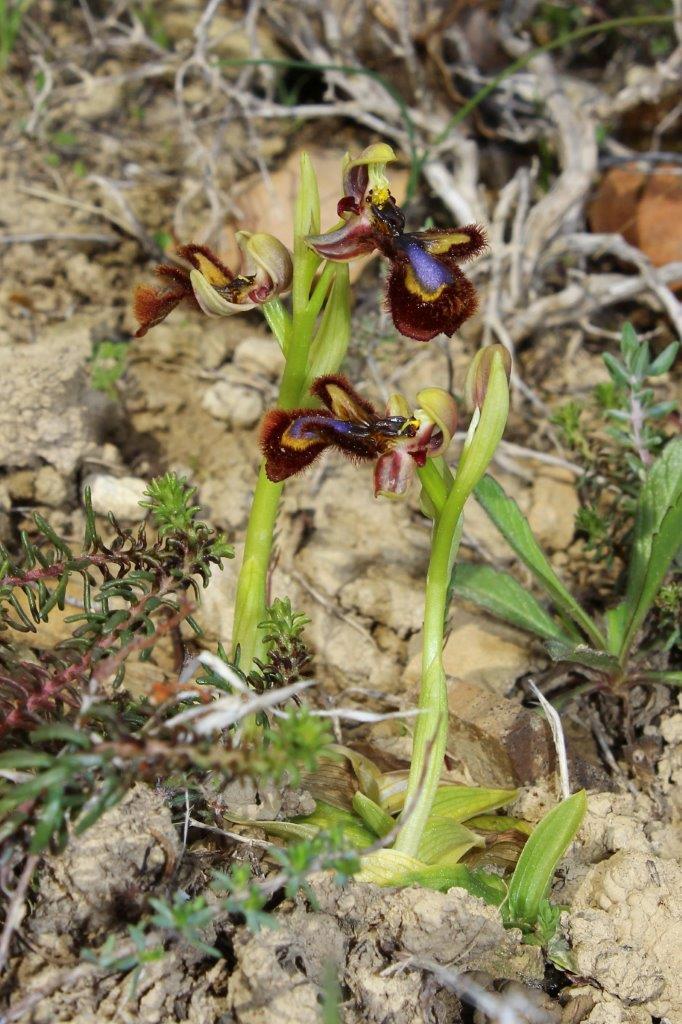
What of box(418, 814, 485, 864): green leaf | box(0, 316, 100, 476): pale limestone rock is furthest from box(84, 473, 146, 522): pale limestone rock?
box(418, 814, 485, 864): green leaf

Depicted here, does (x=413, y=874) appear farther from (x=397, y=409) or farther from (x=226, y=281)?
(x=226, y=281)

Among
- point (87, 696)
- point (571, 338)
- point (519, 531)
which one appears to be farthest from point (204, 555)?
point (571, 338)

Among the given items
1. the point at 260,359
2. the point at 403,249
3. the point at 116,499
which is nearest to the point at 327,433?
the point at 403,249

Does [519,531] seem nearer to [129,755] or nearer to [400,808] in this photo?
[400,808]

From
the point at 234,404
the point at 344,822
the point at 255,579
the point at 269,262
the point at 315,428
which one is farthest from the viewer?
the point at 234,404

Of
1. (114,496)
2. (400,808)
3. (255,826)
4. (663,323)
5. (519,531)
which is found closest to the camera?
(255,826)
